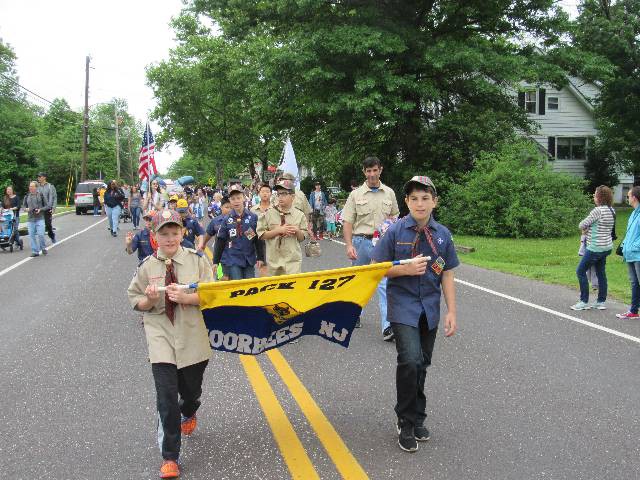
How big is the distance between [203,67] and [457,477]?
37212 mm

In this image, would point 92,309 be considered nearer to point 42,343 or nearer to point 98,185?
point 42,343

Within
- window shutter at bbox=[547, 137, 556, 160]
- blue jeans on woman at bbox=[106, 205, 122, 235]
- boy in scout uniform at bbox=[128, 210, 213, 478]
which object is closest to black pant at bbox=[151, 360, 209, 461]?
boy in scout uniform at bbox=[128, 210, 213, 478]

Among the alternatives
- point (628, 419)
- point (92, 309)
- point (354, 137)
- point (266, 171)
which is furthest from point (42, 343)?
point (266, 171)

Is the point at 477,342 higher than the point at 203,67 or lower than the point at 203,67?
lower

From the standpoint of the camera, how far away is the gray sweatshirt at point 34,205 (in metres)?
15.6

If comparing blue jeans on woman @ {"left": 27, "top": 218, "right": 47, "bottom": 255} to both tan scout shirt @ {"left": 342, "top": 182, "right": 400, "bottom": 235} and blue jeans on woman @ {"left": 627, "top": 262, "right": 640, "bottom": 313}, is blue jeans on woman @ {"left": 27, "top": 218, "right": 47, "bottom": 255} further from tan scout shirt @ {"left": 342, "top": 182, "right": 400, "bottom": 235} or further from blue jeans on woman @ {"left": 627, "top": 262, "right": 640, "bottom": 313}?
blue jeans on woman @ {"left": 627, "top": 262, "right": 640, "bottom": 313}

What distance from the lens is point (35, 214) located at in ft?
51.5

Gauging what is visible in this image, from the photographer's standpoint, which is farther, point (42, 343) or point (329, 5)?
point (329, 5)

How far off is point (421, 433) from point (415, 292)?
0.99 m

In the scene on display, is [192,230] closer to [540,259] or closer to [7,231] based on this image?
[540,259]

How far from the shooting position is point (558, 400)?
5.09 metres

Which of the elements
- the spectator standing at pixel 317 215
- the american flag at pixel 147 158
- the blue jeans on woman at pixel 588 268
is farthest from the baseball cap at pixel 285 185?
the spectator standing at pixel 317 215

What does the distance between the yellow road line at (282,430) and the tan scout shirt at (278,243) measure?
1.53 meters

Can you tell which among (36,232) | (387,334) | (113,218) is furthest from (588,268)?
(113,218)
